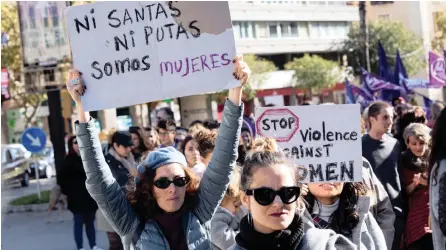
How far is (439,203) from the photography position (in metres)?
4.15

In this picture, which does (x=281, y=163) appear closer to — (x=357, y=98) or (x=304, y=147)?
(x=304, y=147)

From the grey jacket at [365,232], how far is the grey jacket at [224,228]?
83cm

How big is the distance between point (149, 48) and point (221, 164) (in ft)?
2.40

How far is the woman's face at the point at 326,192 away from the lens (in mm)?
4602

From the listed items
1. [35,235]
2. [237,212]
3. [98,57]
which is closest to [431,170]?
[237,212]

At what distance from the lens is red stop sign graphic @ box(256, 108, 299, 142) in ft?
16.0

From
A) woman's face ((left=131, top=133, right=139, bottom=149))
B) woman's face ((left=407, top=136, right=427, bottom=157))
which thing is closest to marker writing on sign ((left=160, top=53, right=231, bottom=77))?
woman's face ((left=407, top=136, right=427, bottom=157))

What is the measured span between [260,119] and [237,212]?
714 millimetres

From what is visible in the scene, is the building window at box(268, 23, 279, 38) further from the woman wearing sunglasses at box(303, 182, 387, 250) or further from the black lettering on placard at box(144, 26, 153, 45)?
the black lettering on placard at box(144, 26, 153, 45)

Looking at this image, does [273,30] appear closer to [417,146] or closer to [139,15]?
[417,146]

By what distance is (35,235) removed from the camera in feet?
51.0

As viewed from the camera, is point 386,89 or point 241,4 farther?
point 241,4

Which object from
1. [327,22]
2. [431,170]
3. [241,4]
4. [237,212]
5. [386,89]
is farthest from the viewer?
[327,22]

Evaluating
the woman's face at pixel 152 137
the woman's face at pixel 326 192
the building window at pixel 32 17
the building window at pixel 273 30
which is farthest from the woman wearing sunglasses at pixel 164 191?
the building window at pixel 273 30
